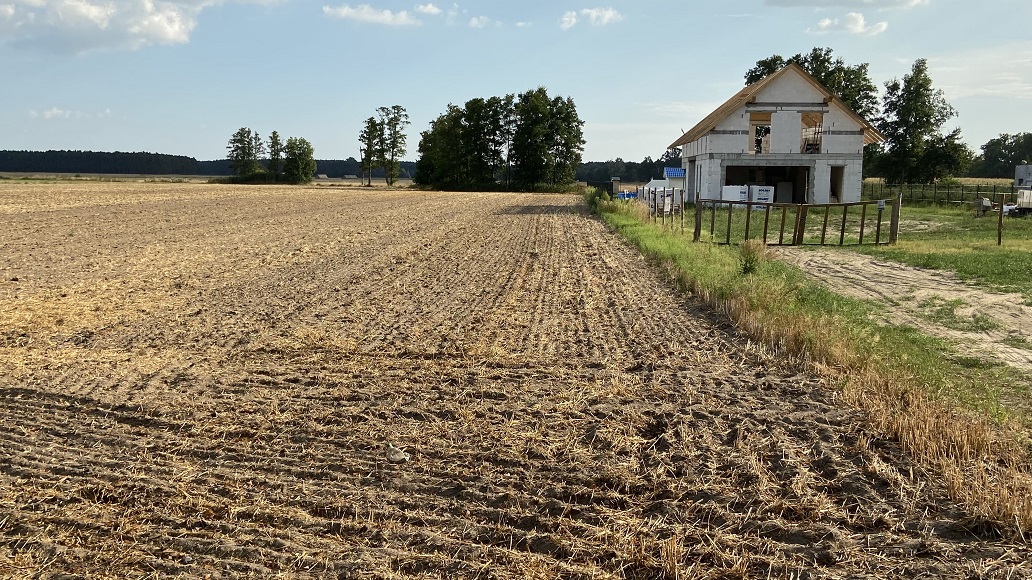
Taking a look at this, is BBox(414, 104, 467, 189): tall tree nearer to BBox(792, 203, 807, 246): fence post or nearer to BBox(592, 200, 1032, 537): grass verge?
BBox(792, 203, 807, 246): fence post

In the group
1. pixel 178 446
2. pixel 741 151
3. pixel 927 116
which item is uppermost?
A: pixel 927 116

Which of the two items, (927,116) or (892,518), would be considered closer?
(892,518)

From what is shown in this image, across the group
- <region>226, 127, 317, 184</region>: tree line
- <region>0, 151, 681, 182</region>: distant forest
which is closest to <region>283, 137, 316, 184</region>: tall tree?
<region>226, 127, 317, 184</region>: tree line

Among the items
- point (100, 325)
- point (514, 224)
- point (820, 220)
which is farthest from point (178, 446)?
point (820, 220)

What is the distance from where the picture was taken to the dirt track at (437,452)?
4.10m

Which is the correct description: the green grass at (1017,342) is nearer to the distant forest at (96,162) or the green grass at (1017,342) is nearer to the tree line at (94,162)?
the distant forest at (96,162)

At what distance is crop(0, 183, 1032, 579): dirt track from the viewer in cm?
410

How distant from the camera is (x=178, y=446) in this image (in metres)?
5.49

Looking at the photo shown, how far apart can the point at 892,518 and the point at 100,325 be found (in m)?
9.01

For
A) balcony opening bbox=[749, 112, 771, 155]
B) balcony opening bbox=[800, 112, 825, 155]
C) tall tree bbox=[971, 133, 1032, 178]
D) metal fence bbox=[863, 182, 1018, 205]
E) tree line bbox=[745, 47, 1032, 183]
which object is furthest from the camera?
tall tree bbox=[971, 133, 1032, 178]

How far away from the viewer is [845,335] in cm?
843

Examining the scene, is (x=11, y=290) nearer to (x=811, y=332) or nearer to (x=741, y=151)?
(x=811, y=332)

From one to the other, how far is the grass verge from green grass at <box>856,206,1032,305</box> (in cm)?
348

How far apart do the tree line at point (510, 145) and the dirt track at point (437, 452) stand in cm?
8103
